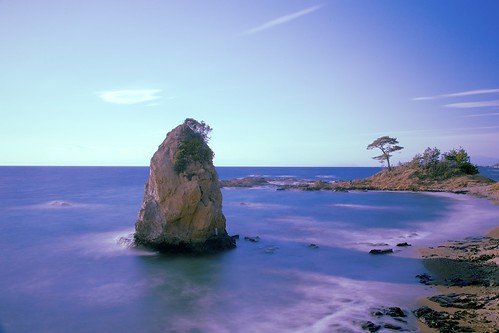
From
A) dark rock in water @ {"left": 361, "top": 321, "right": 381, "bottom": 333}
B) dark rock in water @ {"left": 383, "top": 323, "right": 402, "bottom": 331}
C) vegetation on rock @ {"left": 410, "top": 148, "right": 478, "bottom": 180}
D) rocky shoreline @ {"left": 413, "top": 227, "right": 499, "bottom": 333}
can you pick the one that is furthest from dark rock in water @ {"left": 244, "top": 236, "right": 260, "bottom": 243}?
vegetation on rock @ {"left": 410, "top": 148, "right": 478, "bottom": 180}

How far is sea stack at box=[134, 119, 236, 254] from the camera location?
1770 centimetres

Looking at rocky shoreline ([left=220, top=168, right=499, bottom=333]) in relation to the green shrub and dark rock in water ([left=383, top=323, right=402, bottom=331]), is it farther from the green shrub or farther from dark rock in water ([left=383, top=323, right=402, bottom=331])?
the green shrub

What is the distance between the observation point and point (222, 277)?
571 inches

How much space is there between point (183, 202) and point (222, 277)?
4.57 metres

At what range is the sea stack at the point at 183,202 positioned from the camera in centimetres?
1770

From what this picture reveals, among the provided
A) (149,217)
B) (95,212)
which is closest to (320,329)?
(149,217)

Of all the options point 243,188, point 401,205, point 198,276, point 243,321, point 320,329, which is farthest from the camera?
point 243,188

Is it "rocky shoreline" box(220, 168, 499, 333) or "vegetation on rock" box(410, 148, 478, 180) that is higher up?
"vegetation on rock" box(410, 148, 478, 180)

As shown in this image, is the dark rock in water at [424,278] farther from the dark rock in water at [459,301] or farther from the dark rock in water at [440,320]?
the dark rock in water at [440,320]

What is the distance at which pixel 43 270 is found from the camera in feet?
52.0

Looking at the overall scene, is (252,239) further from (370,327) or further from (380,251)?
(370,327)

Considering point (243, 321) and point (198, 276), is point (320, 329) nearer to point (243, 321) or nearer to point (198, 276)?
point (243, 321)

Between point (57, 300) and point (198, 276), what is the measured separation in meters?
4.99

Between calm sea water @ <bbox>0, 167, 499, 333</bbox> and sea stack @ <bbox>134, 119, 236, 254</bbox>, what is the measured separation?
2.91 feet
